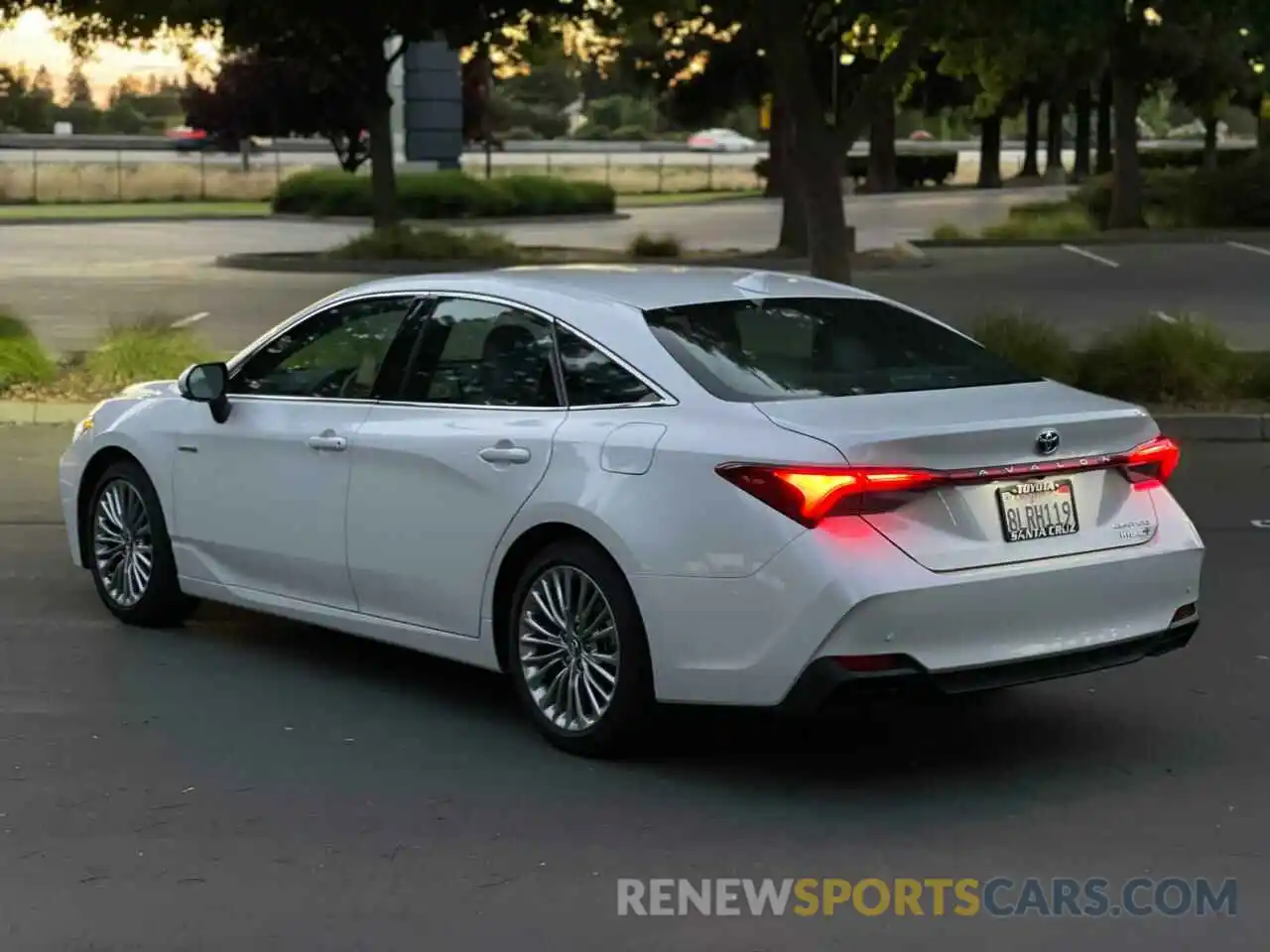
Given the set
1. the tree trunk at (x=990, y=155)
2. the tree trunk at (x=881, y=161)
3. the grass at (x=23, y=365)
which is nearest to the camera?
the grass at (x=23, y=365)

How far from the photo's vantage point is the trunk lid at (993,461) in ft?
18.4

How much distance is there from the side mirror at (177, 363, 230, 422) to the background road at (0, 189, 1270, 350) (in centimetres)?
1035

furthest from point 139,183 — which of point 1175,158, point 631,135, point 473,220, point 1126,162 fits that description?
point 631,135

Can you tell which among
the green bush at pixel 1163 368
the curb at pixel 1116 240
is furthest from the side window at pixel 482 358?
the curb at pixel 1116 240

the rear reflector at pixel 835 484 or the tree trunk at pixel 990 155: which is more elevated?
the tree trunk at pixel 990 155

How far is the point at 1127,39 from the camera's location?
37.9 meters

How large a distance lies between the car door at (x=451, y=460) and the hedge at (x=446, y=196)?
39.8 m

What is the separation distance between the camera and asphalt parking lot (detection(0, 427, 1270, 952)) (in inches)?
189

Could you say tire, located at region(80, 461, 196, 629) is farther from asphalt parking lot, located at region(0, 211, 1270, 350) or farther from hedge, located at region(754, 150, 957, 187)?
hedge, located at region(754, 150, 957, 187)

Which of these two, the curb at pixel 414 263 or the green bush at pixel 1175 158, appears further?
the green bush at pixel 1175 158

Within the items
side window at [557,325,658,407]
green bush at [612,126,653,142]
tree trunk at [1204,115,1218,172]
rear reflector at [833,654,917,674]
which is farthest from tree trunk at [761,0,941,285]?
green bush at [612,126,653,142]

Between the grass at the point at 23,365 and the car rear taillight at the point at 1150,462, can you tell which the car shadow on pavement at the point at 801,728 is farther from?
the grass at the point at 23,365

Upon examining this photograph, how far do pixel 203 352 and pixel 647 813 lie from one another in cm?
1086

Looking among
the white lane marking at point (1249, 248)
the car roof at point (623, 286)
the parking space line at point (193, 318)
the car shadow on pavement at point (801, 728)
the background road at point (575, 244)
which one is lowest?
the car shadow on pavement at point (801, 728)
